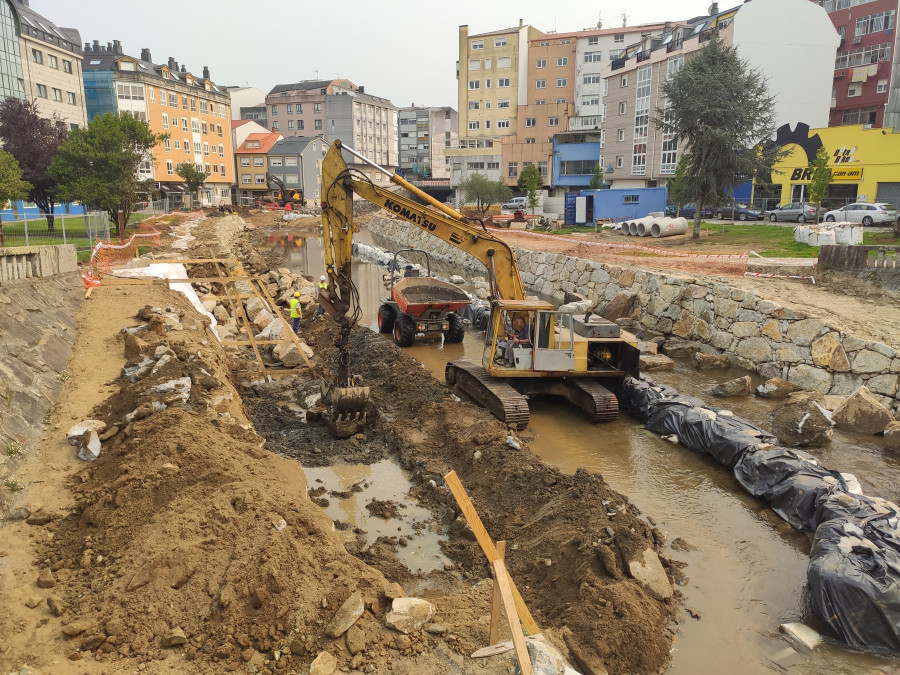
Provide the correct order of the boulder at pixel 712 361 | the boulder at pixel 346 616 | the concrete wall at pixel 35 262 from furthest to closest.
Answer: the boulder at pixel 712 361 < the concrete wall at pixel 35 262 < the boulder at pixel 346 616

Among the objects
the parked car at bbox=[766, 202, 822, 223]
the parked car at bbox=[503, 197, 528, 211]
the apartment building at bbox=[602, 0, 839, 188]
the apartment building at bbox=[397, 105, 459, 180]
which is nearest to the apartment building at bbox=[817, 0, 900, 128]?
the apartment building at bbox=[602, 0, 839, 188]

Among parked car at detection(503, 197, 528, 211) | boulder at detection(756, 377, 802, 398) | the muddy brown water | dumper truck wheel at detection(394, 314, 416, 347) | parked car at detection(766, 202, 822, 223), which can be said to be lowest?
the muddy brown water

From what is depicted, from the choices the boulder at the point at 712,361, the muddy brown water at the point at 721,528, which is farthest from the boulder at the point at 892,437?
the boulder at the point at 712,361

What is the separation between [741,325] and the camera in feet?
53.8

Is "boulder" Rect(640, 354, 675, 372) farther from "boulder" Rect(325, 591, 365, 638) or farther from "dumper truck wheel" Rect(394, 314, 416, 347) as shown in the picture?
"boulder" Rect(325, 591, 365, 638)

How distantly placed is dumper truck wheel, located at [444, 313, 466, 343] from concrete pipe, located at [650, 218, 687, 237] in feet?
53.6

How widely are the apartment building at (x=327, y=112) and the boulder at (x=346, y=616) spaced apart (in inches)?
3290

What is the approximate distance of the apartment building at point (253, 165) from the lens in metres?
76.8

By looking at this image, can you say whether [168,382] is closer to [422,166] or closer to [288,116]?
[288,116]

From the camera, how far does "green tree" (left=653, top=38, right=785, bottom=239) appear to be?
1110 inches

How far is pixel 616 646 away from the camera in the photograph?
18.2 feet

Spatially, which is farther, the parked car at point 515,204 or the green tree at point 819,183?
the parked car at point 515,204

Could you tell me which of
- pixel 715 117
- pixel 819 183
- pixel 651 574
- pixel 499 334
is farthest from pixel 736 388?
pixel 819 183

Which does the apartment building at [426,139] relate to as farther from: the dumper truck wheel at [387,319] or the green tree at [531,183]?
the dumper truck wheel at [387,319]
